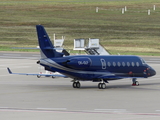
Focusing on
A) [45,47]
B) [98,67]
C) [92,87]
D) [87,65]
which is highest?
[45,47]

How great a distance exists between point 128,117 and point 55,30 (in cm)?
8102

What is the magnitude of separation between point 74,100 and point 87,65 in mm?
5920

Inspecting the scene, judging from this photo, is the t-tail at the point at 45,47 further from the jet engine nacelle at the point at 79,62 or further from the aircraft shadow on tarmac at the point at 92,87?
the aircraft shadow on tarmac at the point at 92,87

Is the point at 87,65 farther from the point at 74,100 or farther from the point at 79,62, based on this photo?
the point at 74,100

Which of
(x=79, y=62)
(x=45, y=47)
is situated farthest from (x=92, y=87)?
(x=45, y=47)

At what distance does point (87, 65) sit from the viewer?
37.8 metres

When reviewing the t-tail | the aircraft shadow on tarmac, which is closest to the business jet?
the t-tail

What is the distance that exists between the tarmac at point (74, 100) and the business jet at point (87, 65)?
1.01m

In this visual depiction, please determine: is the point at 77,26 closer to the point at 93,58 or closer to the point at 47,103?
the point at 93,58

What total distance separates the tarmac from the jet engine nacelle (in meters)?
1.90

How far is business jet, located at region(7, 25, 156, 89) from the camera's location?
3709 centimetres

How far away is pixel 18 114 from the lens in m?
26.6

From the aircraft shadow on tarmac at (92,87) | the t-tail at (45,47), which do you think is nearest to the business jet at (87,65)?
the t-tail at (45,47)

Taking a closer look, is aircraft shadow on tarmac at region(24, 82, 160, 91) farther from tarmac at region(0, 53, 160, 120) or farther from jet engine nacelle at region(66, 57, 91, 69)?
jet engine nacelle at region(66, 57, 91, 69)
